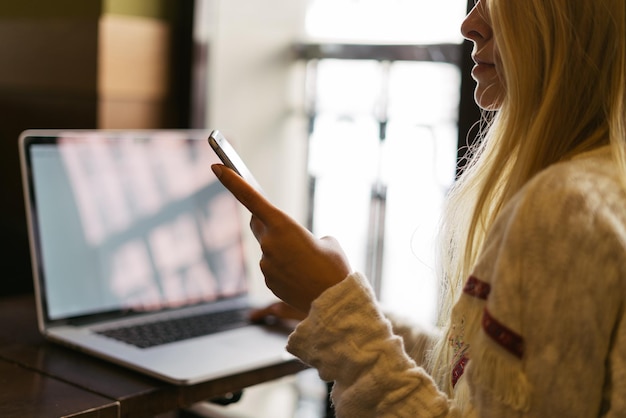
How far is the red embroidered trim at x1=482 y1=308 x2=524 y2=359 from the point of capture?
653 millimetres

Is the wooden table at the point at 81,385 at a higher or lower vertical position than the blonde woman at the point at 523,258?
lower

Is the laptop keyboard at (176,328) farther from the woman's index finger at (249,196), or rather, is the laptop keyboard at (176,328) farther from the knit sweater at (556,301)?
the knit sweater at (556,301)

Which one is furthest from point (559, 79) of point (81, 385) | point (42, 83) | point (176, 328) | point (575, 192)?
point (42, 83)

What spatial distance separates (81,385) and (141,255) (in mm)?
379

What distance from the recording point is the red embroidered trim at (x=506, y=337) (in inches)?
25.7

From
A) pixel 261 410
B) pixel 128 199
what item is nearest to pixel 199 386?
pixel 128 199

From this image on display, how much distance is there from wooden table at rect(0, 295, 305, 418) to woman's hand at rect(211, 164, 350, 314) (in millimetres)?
296

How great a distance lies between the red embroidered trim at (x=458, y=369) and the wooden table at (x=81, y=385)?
369 mm

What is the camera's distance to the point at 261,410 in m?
2.12

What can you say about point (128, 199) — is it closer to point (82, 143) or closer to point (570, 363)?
point (82, 143)

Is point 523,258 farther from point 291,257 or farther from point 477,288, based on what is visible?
point 291,257

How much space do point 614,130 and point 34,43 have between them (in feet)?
5.20

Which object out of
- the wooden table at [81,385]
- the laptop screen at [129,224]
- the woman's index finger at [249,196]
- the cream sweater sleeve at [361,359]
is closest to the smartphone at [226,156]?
the woman's index finger at [249,196]

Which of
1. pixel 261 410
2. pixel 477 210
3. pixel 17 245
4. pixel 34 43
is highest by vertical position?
pixel 34 43
